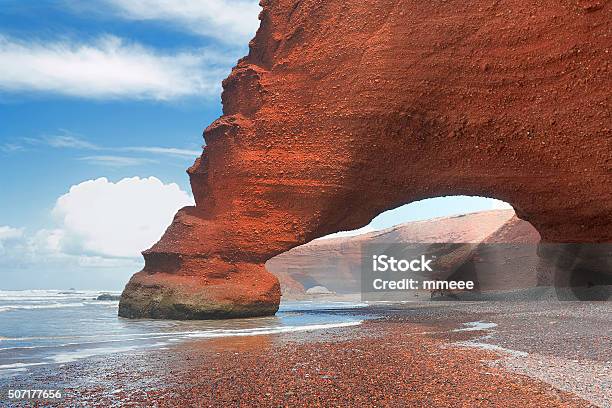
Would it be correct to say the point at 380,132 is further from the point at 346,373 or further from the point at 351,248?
the point at 351,248

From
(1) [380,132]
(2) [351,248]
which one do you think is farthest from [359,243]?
(1) [380,132]

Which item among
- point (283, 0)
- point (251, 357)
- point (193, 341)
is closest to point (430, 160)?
point (283, 0)

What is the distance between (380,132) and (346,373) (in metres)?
9.28

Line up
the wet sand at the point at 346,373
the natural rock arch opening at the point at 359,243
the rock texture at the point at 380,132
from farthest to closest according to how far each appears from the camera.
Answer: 1. the natural rock arch opening at the point at 359,243
2. the rock texture at the point at 380,132
3. the wet sand at the point at 346,373

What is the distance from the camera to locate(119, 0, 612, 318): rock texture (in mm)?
12305

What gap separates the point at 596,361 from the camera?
5137 mm

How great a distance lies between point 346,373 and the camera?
15.9 ft

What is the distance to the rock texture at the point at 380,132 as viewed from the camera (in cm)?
1230

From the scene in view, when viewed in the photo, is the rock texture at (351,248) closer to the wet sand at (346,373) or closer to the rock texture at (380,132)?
the rock texture at (380,132)

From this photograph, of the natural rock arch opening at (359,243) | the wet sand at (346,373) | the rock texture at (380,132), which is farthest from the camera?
the natural rock arch opening at (359,243)

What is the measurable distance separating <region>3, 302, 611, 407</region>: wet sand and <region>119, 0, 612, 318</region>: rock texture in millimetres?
6479

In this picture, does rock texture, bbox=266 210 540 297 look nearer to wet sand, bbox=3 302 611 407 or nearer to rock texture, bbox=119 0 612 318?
rock texture, bbox=119 0 612 318

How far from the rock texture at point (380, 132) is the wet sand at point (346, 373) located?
6479 mm

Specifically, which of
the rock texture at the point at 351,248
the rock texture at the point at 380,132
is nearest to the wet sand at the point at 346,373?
the rock texture at the point at 380,132
